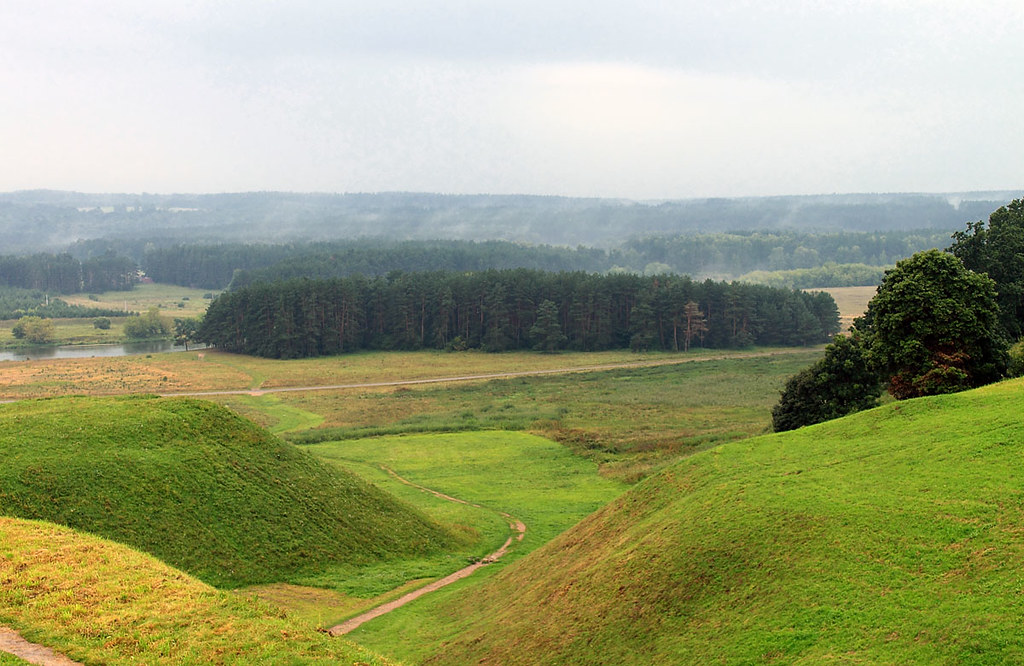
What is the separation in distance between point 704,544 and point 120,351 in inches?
6320

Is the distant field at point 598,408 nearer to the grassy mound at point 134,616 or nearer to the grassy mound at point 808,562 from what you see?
the grassy mound at point 808,562

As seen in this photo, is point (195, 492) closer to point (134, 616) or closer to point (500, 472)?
point (134, 616)

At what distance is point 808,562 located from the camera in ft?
64.7

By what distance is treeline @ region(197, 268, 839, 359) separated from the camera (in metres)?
147

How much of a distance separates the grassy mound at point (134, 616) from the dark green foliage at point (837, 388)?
3970 cm

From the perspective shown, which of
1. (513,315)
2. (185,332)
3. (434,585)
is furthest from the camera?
(185,332)

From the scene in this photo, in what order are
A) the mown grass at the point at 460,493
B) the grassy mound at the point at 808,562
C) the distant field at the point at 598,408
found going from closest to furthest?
the grassy mound at the point at 808,562, the mown grass at the point at 460,493, the distant field at the point at 598,408

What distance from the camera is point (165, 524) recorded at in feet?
105

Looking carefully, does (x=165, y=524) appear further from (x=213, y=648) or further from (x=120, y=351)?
(x=120, y=351)

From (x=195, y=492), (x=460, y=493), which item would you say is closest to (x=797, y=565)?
(x=195, y=492)

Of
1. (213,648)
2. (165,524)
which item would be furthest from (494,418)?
(213,648)

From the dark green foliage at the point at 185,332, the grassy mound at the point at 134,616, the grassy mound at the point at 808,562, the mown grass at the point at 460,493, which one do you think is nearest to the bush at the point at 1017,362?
the grassy mound at the point at 808,562

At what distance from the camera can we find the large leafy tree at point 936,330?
39.4 metres

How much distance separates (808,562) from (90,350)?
552ft
